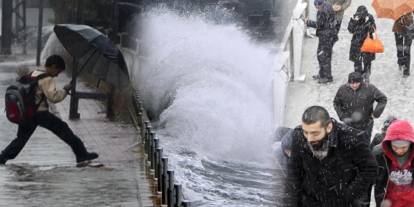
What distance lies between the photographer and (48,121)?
11.4m

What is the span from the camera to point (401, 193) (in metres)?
6.96

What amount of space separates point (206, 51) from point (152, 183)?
1183 cm

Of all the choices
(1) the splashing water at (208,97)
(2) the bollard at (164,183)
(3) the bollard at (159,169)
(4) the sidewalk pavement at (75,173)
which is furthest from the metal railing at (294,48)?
(2) the bollard at (164,183)

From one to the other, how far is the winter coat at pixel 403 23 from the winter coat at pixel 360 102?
7.03 m

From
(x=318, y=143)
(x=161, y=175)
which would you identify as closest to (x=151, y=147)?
(x=161, y=175)

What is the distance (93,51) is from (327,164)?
30.2 feet

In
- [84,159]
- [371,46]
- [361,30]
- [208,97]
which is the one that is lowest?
[208,97]

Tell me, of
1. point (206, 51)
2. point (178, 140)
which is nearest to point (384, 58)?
point (206, 51)

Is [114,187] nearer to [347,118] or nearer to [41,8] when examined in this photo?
[347,118]

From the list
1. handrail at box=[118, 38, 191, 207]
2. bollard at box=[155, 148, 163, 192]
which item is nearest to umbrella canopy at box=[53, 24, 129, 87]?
handrail at box=[118, 38, 191, 207]

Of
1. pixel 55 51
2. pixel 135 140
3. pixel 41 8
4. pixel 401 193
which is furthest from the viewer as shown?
pixel 41 8

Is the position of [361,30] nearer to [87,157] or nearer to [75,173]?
[87,157]

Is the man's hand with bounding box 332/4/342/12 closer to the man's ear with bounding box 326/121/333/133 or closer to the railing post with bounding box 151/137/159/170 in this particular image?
the railing post with bounding box 151/137/159/170

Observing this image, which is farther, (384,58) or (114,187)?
(384,58)
